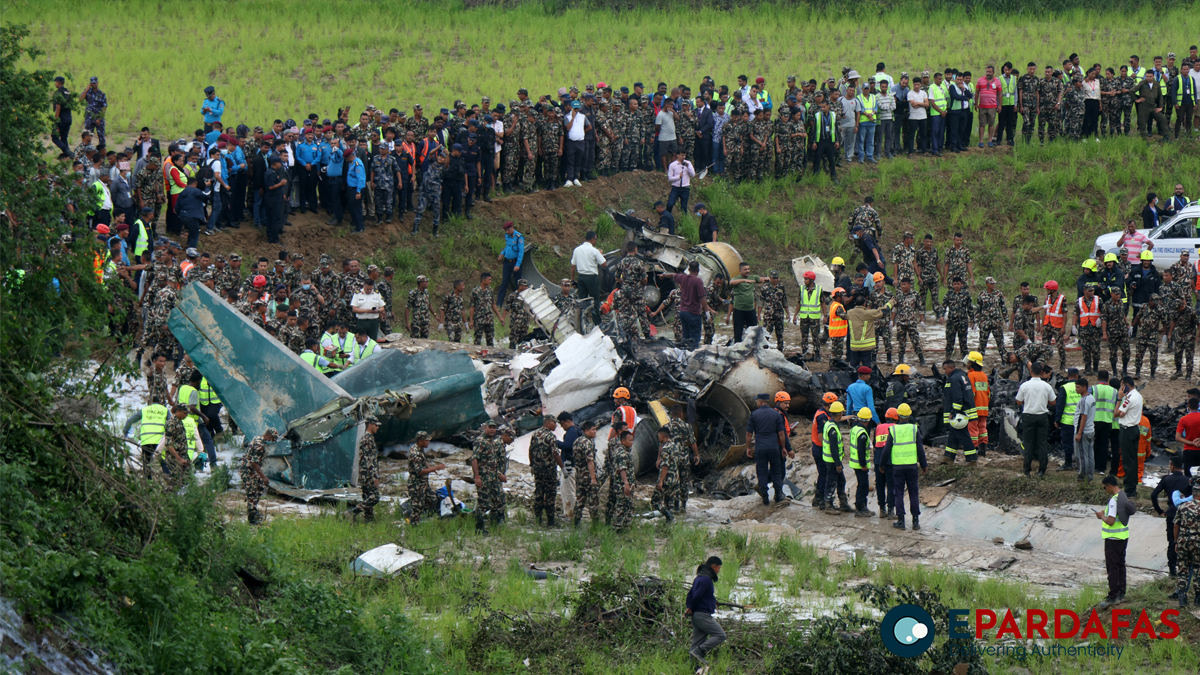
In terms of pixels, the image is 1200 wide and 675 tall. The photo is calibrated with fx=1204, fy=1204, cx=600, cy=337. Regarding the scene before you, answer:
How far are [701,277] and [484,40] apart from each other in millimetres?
21283

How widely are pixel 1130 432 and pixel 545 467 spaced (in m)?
6.76

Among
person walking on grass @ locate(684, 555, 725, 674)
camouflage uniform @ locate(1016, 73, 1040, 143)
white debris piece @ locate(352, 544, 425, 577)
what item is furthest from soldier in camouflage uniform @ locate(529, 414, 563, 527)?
camouflage uniform @ locate(1016, 73, 1040, 143)

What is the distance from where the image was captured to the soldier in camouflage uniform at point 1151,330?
1795 centimetres

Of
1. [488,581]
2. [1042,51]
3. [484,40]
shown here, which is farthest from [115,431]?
[1042,51]

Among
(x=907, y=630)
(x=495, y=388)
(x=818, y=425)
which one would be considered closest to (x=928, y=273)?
(x=818, y=425)

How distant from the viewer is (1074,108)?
29141 millimetres

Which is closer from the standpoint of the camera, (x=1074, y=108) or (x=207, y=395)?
(x=207, y=395)

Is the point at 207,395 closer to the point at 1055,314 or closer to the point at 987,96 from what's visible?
the point at 1055,314

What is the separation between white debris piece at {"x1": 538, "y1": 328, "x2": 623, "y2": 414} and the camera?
1638cm

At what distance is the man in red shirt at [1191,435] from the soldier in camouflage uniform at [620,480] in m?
6.28

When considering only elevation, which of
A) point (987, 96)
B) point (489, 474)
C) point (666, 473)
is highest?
point (987, 96)

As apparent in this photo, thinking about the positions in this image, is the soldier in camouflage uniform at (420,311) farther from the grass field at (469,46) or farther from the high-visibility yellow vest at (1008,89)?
the high-visibility yellow vest at (1008,89)

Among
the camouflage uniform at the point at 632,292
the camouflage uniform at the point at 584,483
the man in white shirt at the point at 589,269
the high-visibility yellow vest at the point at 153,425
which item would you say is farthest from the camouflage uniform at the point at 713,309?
the high-visibility yellow vest at the point at 153,425

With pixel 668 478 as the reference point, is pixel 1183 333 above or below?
above
